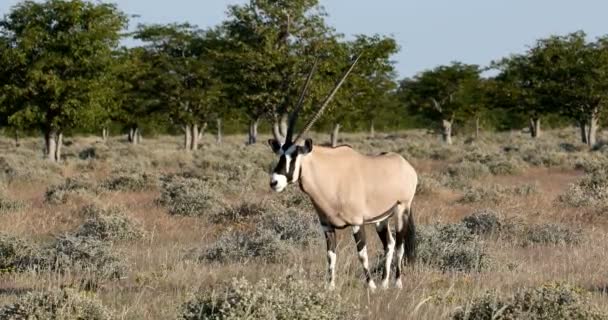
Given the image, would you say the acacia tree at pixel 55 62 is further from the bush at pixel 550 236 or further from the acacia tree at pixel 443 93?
the acacia tree at pixel 443 93

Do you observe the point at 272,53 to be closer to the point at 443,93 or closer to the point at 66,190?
the point at 66,190

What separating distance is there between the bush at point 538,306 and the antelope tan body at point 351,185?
7.25ft

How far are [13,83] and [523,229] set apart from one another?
30000 mm

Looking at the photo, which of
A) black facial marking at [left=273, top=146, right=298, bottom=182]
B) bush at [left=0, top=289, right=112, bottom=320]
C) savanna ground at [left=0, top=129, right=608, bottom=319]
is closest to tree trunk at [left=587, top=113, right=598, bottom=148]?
savanna ground at [left=0, top=129, right=608, bottom=319]

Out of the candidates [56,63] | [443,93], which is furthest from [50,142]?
[443,93]

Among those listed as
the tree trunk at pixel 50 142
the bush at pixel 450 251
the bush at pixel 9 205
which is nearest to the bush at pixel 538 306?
the bush at pixel 450 251

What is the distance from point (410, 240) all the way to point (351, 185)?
1292 mm

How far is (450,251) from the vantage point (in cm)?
966

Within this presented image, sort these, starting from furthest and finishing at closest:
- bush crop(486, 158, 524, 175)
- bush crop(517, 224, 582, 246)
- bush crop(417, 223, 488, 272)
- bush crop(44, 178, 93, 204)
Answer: bush crop(486, 158, 524, 175)
bush crop(44, 178, 93, 204)
bush crop(517, 224, 582, 246)
bush crop(417, 223, 488, 272)

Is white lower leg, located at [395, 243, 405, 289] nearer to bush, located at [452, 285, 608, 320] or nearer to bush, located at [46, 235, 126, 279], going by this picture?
bush, located at [452, 285, 608, 320]

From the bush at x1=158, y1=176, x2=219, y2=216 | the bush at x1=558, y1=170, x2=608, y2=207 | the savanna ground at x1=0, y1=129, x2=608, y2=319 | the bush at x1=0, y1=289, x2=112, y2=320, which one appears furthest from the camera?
the bush at x1=558, y1=170, x2=608, y2=207

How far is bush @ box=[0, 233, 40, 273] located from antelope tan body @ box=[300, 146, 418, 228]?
12.6ft

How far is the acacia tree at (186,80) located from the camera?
165ft

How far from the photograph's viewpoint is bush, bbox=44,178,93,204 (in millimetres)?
17125
